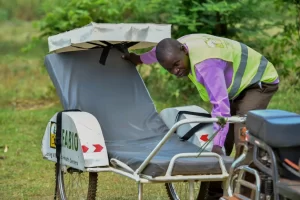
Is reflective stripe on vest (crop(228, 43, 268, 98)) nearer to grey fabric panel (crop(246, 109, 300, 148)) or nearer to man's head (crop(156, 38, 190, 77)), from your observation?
man's head (crop(156, 38, 190, 77))

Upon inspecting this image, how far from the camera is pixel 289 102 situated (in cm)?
1234

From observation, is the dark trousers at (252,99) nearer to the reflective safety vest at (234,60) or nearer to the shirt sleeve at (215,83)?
the reflective safety vest at (234,60)

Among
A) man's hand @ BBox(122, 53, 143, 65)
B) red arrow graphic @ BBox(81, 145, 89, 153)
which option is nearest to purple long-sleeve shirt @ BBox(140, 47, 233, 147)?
red arrow graphic @ BBox(81, 145, 89, 153)

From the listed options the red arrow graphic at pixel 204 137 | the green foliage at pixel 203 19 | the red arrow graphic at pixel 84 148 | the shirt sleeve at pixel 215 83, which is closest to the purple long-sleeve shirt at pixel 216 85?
the shirt sleeve at pixel 215 83

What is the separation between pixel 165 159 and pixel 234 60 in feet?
2.98

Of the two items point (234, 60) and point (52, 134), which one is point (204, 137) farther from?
point (52, 134)

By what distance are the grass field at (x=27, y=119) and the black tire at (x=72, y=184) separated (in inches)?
15.8

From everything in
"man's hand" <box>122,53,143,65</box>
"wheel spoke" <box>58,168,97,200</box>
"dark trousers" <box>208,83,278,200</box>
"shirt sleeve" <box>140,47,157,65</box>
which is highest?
"shirt sleeve" <box>140,47,157,65</box>

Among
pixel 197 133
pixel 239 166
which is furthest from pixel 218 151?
pixel 239 166

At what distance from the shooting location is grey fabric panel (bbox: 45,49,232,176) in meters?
6.92

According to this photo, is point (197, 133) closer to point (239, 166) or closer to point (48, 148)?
point (48, 148)

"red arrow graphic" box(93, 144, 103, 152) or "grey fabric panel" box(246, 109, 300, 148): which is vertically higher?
"grey fabric panel" box(246, 109, 300, 148)

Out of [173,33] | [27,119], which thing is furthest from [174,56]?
[27,119]

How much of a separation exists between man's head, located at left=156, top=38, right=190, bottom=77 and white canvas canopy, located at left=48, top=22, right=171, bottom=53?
0.70 meters
